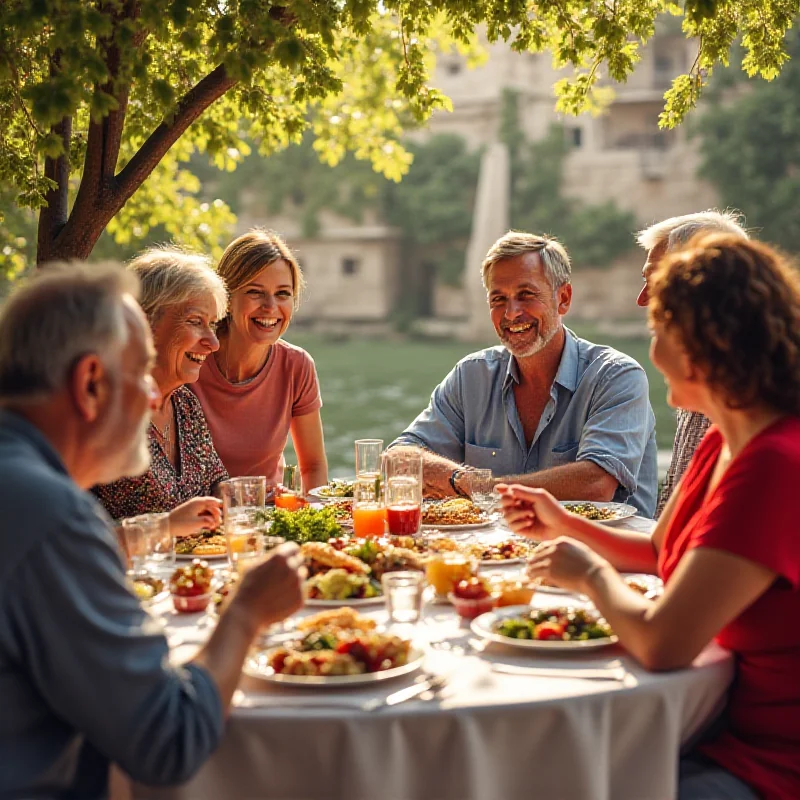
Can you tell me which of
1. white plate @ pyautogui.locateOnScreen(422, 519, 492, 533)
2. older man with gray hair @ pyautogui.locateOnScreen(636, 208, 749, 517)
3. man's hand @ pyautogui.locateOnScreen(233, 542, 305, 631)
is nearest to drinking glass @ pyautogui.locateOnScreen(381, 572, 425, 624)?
man's hand @ pyautogui.locateOnScreen(233, 542, 305, 631)

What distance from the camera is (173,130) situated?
3789 millimetres

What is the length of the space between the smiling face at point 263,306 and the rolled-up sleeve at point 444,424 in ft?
2.06

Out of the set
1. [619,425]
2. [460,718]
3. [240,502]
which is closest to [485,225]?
[619,425]

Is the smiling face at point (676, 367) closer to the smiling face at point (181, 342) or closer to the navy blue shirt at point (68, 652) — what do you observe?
the navy blue shirt at point (68, 652)

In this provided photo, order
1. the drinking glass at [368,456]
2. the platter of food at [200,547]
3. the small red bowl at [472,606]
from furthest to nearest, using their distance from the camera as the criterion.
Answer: the drinking glass at [368,456] < the platter of food at [200,547] < the small red bowl at [472,606]

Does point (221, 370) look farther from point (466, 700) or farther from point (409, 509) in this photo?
point (466, 700)

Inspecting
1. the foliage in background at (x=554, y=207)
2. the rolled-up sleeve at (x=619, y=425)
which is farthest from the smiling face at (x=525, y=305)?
the foliage in background at (x=554, y=207)

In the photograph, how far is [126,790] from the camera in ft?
5.18

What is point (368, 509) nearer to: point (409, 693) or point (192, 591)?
point (192, 591)

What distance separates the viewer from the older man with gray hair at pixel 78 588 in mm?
1282

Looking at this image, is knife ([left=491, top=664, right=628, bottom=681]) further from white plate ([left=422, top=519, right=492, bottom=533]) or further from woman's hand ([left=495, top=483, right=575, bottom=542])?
white plate ([left=422, top=519, right=492, bottom=533])

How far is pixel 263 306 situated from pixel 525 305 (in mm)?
966

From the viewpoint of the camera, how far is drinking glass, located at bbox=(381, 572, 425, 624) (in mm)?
1864

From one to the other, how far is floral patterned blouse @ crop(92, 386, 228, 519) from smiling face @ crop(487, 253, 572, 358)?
110 centimetres
